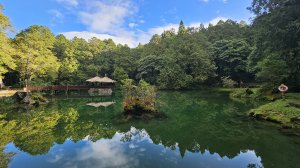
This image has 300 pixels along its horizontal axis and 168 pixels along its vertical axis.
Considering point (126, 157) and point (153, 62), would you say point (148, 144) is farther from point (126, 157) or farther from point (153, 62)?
point (153, 62)

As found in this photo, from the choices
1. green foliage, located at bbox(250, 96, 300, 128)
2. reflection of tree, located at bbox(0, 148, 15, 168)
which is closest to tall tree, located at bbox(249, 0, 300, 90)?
green foliage, located at bbox(250, 96, 300, 128)

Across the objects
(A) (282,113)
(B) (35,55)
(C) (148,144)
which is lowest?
(C) (148,144)

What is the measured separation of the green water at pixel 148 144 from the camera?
20.7 ft

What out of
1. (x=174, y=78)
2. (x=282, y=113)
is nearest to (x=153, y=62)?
(x=174, y=78)

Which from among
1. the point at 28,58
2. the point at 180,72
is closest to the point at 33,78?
the point at 28,58

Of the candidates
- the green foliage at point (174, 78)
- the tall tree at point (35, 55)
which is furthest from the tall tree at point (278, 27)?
the tall tree at point (35, 55)

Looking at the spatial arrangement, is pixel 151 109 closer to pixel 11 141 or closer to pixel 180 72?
pixel 11 141

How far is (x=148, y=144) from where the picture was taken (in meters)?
8.15

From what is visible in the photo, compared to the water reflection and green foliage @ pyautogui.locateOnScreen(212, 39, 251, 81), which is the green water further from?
green foliage @ pyautogui.locateOnScreen(212, 39, 251, 81)

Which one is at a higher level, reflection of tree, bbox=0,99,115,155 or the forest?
the forest

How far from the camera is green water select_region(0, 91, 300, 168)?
20.7 ft

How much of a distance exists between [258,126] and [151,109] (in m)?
5.68

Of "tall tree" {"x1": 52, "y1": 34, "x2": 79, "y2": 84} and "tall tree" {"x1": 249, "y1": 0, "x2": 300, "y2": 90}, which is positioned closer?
"tall tree" {"x1": 249, "y1": 0, "x2": 300, "y2": 90}

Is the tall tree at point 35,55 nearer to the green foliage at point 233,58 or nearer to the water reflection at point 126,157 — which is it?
the water reflection at point 126,157
